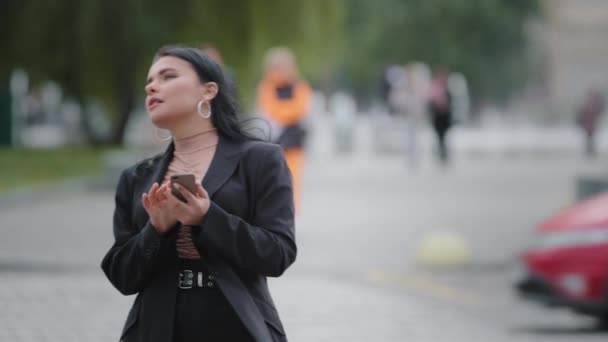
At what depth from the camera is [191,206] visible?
4086 millimetres

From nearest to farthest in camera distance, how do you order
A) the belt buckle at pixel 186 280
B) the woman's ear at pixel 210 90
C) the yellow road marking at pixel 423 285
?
the belt buckle at pixel 186 280
the woman's ear at pixel 210 90
the yellow road marking at pixel 423 285

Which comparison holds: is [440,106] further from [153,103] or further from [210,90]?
[153,103]

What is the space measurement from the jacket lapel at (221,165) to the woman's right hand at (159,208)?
0.18 m

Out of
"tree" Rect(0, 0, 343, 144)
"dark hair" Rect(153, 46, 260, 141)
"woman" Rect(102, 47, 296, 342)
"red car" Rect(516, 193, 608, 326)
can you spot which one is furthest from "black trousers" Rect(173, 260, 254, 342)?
"tree" Rect(0, 0, 343, 144)

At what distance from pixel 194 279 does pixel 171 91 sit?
52 centimetres

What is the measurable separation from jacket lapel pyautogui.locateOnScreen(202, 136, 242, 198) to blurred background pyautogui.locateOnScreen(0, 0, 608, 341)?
240 millimetres

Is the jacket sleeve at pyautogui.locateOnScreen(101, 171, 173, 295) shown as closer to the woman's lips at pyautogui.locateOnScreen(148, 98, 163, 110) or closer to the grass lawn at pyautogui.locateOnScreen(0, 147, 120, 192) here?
the woman's lips at pyautogui.locateOnScreen(148, 98, 163, 110)

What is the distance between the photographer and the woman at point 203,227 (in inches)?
166

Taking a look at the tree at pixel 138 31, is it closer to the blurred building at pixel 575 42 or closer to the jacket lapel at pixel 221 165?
the jacket lapel at pixel 221 165

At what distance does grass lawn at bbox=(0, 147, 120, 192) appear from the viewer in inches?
925

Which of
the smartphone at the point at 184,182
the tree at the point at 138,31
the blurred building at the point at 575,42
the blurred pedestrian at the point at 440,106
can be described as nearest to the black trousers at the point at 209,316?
the smartphone at the point at 184,182

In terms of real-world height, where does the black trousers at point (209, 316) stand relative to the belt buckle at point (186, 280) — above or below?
below

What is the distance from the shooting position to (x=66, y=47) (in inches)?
976

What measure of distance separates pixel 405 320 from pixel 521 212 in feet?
31.0
